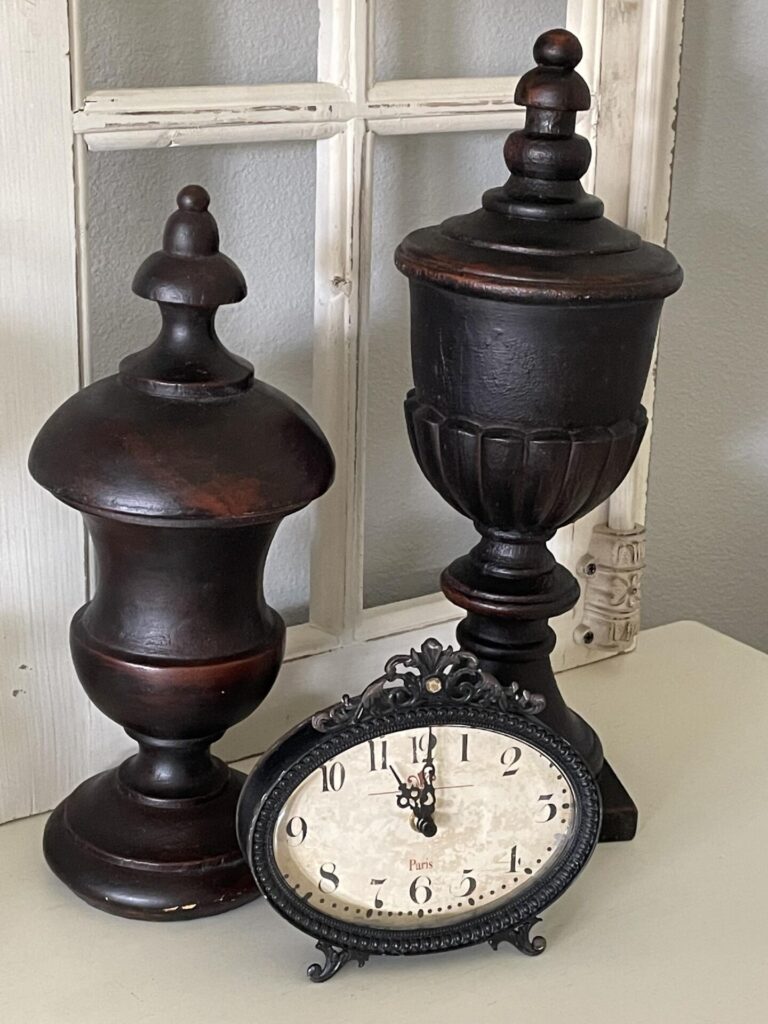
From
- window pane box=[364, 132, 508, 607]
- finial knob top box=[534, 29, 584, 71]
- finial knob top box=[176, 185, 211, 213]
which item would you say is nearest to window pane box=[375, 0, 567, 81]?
window pane box=[364, 132, 508, 607]

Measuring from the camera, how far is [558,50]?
2.90ft

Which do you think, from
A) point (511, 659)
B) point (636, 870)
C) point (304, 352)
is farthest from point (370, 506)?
point (636, 870)

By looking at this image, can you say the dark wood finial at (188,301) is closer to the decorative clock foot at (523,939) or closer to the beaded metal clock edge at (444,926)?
the beaded metal clock edge at (444,926)

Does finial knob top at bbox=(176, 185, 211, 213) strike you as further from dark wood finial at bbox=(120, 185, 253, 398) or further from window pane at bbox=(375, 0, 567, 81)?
window pane at bbox=(375, 0, 567, 81)

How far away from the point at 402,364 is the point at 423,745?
1.55 ft

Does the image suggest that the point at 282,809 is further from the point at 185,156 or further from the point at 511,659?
the point at 185,156

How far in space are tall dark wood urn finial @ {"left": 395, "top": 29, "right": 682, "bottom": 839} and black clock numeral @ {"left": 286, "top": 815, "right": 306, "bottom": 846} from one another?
0.21 meters

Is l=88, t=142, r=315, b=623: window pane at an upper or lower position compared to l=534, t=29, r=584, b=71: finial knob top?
lower

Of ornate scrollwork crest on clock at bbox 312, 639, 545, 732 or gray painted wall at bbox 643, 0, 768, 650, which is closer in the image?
ornate scrollwork crest on clock at bbox 312, 639, 545, 732

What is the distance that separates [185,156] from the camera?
104 cm

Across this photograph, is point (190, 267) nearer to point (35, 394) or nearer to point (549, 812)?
point (35, 394)

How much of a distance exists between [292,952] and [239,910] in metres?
0.06

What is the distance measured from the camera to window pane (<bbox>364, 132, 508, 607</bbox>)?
3.79ft

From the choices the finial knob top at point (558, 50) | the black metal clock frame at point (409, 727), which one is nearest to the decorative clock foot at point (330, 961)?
the black metal clock frame at point (409, 727)
